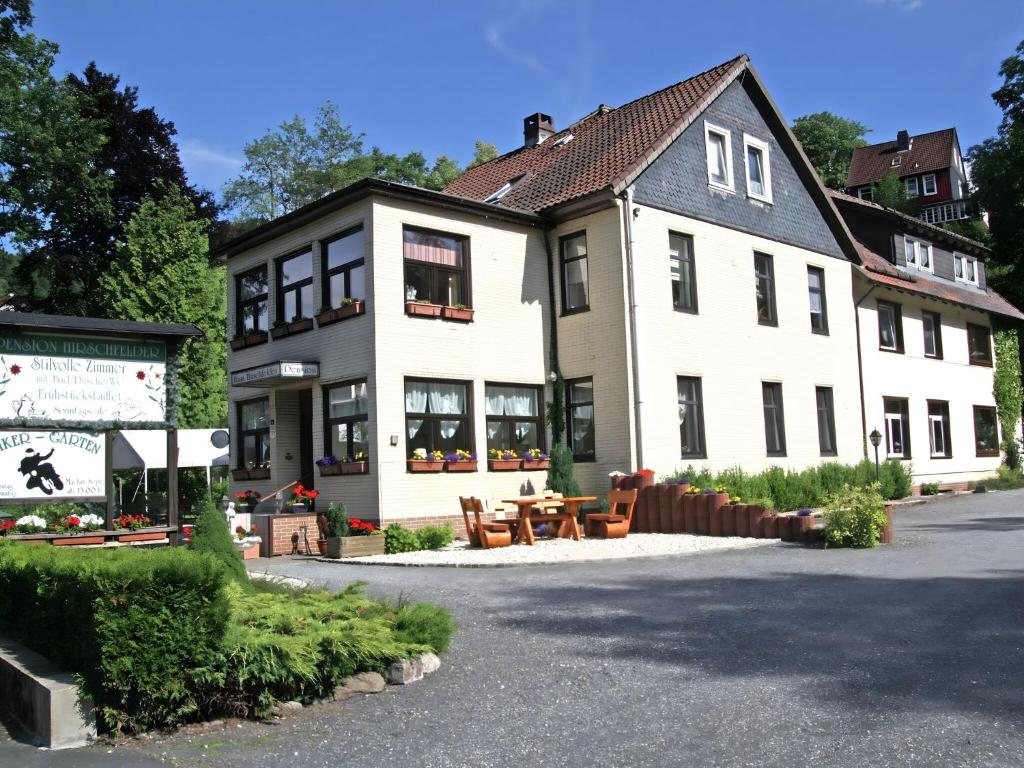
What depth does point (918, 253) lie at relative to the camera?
30547 millimetres

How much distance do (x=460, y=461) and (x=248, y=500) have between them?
201 inches

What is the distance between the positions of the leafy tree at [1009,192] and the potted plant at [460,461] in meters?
31.8

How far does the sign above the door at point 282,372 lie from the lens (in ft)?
61.0

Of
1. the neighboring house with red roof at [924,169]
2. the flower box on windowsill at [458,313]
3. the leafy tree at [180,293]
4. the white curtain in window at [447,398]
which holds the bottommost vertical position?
the white curtain in window at [447,398]

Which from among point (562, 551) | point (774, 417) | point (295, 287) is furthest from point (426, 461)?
point (774, 417)

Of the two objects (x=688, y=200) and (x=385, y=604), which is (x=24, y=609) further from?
(x=688, y=200)

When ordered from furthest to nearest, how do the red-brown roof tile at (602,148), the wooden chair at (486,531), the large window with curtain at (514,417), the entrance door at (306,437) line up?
the entrance door at (306,437), the red-brown roof tile at (602,148), the large window with curtain at (514,417), the wooden chair at (486,531)

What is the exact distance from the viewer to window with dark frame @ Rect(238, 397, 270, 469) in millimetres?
21328

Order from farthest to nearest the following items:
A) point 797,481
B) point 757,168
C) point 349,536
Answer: point 757,168, point 797,481, point 349,536

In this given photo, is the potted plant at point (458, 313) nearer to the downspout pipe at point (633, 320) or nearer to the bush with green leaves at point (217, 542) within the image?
the downspout pipe at point (633, 320)

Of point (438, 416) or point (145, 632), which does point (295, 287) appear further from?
point (145, 632)

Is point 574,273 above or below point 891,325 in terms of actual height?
above

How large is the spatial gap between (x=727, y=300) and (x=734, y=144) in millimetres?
3922

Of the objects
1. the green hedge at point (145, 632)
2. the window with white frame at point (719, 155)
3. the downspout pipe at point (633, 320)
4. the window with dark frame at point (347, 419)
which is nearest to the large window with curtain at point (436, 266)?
the window with dark frame at point (347, 419)
